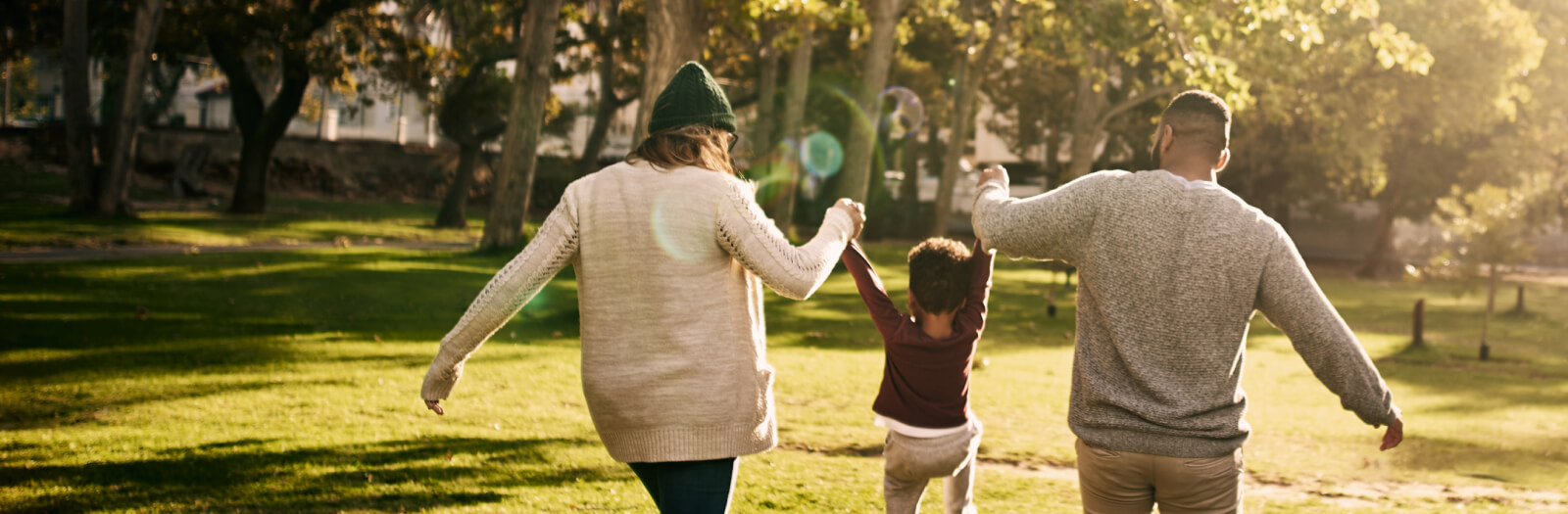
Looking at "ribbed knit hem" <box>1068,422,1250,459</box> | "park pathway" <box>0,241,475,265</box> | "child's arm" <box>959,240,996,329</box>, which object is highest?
"child's arm" <box>959,240,996,329</box>

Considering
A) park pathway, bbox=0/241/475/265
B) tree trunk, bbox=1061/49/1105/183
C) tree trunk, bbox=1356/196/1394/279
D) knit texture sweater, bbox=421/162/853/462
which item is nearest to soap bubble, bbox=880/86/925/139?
tree trunk, bbox=1061/49/1105/183

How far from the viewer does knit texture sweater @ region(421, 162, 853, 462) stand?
10.3 feet

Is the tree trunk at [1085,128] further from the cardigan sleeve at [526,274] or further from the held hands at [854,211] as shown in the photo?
the cardigan sleeve at [526,274]

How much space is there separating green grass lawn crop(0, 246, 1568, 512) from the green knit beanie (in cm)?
335

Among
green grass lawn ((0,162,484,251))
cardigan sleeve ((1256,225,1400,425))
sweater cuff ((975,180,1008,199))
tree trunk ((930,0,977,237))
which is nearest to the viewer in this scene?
cardigan sleeve ((1256,225,1400,425))

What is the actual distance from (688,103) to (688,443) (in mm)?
919

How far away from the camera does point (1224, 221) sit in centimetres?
315

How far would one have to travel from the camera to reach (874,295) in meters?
4.14

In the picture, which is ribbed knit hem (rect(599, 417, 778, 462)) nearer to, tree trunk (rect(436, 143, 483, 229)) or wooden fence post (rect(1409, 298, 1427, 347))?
wooden fence post (rect(1409, 298, 1427, 347))

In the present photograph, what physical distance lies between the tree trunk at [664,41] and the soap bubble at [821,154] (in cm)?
2226

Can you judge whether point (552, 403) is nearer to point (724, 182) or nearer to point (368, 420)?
point (368, 420)

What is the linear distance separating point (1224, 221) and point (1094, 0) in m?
15.7

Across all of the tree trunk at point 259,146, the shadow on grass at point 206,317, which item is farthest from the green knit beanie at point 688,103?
the tree trunk at point 259,146

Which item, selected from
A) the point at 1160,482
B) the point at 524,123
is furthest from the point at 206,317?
the point at 1160,482
